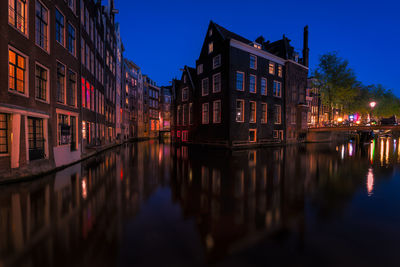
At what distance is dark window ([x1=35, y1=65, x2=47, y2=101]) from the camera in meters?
10.9

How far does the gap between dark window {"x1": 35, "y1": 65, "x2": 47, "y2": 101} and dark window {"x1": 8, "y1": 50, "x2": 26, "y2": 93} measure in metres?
1.08

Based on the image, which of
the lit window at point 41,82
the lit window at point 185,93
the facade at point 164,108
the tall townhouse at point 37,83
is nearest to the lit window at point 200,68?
the lit window at point 185,93

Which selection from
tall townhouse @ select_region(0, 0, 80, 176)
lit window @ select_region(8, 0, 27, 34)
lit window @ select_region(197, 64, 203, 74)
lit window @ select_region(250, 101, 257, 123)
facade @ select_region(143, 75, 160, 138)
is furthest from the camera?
facade @ select_region(143, 75, 160, 138)

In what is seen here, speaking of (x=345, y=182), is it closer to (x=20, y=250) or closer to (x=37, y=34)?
(x=20, y=250)

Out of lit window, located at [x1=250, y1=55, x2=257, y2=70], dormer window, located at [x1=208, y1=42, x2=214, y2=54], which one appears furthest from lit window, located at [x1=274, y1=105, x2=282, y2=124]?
dormer window, located at [x1=208, y1=42, x2=214, y2=54]

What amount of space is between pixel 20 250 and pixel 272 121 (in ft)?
107

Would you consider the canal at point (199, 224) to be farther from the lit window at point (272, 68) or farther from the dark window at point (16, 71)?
the lit window at point (272, 68)

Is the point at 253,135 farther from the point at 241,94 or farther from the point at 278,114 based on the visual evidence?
the point at 278,114

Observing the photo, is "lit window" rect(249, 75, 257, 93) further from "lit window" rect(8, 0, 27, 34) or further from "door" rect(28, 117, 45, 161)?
"door" rect(28, 117, 45, 161)

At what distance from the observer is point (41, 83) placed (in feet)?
36.8

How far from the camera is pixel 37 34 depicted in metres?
10.7

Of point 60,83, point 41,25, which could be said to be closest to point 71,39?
point 41,25

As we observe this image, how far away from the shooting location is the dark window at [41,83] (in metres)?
10.9

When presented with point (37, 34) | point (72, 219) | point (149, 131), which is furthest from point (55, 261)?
point (149, 131)
